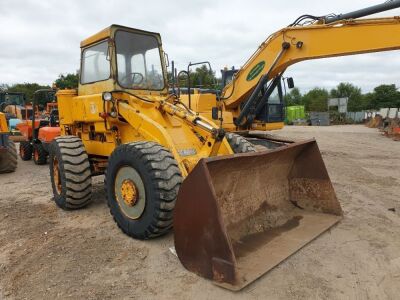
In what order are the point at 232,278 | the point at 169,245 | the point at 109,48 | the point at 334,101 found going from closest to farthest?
the point at 232,278, the point at 169,245, the point at 109,48, the point at 334,101

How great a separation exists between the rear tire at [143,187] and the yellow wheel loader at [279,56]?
4.25 ft

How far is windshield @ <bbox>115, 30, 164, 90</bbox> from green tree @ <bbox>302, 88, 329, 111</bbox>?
155ft

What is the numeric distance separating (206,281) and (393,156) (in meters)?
10.3

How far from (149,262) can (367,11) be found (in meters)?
5.82

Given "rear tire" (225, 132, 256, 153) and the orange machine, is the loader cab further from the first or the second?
the orange machine

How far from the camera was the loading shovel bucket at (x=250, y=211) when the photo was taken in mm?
3359

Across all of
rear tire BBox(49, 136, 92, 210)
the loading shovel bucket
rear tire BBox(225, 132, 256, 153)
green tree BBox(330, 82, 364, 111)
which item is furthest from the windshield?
green tree BBox(330, 82, 364, 111)

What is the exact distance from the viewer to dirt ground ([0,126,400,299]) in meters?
3.29

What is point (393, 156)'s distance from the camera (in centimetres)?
1180

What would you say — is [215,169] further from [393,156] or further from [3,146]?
[393,156]

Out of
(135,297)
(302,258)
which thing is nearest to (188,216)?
(135,297)

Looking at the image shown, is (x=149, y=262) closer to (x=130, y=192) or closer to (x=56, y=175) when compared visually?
(x=130, y=192)

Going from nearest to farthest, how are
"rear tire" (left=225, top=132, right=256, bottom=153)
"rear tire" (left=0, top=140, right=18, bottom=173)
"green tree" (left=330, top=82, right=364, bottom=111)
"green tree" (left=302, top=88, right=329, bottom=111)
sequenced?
"rear tire" (left=225, top=132, right=256, bottom=153), "rear tire" (left=0, top=140, right=18, bottom=173), "green tree" (left=302, top=88, right=329, bottom=111), "green tree" (left=330, top=82, right=364, bottom=111)

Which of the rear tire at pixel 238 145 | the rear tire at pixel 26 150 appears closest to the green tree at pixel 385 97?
the rear tire at pixel 26 150
